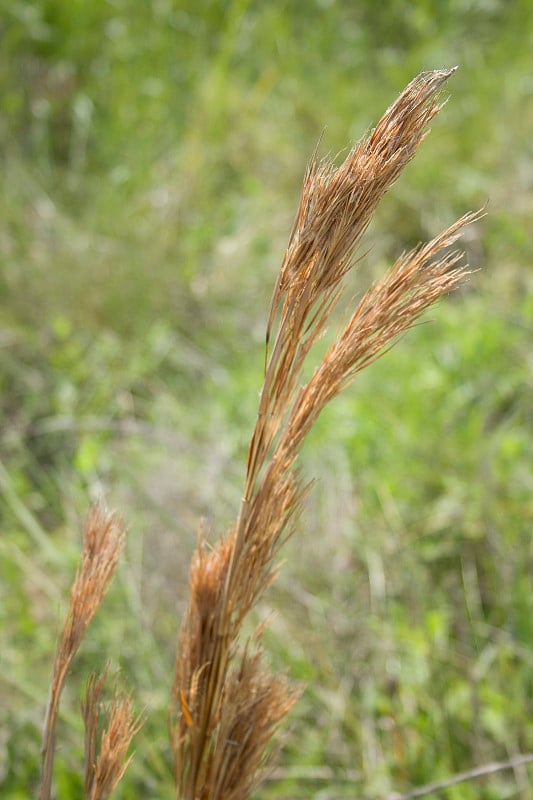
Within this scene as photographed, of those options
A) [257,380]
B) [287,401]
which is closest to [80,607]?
[287,401]

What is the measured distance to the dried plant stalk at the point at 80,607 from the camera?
0.66 m

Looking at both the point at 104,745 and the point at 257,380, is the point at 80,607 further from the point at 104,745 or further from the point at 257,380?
the point at 257,380

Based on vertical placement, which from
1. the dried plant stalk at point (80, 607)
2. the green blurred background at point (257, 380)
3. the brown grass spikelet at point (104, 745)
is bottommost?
the brown grass spikelet at point (104, 745)

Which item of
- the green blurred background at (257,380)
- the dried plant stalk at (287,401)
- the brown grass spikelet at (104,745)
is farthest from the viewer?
the green blurred background at (257,380)

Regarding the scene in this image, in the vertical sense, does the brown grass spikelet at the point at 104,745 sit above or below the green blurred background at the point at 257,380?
below

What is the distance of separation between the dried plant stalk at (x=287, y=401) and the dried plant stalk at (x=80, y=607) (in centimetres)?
7

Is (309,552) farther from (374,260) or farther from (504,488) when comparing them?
(374,260)

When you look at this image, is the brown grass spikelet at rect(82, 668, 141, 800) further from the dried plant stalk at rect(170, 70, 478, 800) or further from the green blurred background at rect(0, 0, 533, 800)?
the green blurred background at rect(0, 0, 533, 800)

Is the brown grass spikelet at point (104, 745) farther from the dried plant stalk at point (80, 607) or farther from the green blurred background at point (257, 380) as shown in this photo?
the green blurred background at point (257, 380)

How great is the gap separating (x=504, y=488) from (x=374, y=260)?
1.91m

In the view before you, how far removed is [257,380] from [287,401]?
210cm

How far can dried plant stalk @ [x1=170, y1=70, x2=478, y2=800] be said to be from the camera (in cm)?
53

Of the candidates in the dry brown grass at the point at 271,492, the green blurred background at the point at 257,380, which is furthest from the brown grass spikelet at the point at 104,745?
the green blurred background at the point at 257,380

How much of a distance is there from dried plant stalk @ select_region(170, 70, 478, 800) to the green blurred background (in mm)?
88
